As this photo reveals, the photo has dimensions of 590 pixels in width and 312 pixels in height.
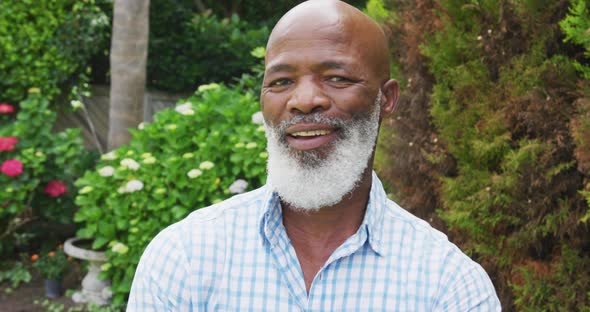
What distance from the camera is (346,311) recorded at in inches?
66.5

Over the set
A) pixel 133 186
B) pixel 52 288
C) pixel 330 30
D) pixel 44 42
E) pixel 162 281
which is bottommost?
pixel 52 288

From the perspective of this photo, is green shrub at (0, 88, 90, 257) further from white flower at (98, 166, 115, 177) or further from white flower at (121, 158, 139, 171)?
white flower at (121, 158, 139, 171)

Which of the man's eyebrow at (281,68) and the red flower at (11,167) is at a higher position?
the man's eyebrow at (281,68)

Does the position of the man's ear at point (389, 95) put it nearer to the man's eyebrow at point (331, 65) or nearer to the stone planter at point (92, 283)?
the man's eyebrow at point (331, 65)

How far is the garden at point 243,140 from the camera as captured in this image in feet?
8.35

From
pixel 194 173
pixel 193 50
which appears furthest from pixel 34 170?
pixel 193 50

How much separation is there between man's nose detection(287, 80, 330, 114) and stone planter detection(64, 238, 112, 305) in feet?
12.2

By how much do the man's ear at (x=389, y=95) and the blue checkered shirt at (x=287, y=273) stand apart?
1.05ft

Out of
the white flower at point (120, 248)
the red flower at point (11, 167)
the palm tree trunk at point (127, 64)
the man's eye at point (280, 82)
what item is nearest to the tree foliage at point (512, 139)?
the man's eye at point (280, 82)

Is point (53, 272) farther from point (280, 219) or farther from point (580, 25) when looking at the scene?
point (580, 25)

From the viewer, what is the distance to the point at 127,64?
5930 millimetres

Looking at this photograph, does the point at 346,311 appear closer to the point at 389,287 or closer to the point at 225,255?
the point at 389,287

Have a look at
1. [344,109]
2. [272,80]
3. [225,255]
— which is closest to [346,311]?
[225,255]

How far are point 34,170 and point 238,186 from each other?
2.41 meters
